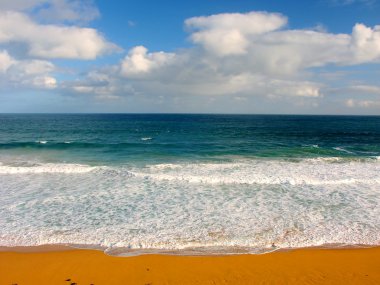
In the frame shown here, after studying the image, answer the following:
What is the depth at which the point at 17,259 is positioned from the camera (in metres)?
9.09

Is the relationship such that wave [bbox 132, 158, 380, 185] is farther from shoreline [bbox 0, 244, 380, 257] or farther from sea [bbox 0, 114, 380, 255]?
shoreline [bbox 0, 244, 380, 257]

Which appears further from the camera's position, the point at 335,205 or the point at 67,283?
the point at 335,205

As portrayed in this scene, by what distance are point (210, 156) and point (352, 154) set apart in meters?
14.7

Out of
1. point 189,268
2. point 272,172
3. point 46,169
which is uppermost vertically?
point 272,172

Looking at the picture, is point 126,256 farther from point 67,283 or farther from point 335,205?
point 335,205

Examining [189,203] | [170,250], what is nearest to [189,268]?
[170,250]

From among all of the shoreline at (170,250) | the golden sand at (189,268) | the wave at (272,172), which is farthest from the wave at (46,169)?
the golden sand at (189,268)

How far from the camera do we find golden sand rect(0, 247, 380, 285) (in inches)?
319

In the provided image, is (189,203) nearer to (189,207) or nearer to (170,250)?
(189,207)

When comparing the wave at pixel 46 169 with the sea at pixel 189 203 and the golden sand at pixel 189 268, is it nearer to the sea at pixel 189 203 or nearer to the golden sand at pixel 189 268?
the sea at pixel 189 203

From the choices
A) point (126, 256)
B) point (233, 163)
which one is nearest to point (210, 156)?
point (233, 163)

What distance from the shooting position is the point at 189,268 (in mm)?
8602

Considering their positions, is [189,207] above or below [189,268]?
above

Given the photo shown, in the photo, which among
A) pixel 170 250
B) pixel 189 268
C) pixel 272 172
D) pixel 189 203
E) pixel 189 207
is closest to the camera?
pixel 189 268
